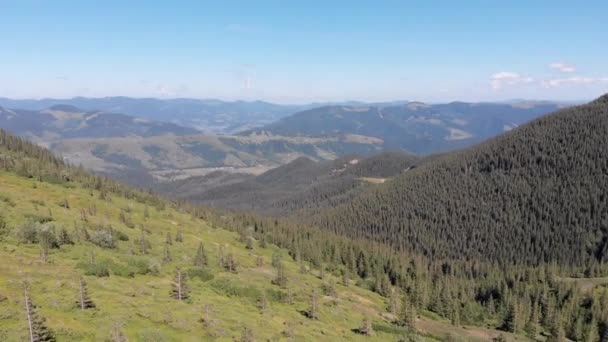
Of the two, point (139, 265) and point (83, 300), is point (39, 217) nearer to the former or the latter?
point (139, 265)

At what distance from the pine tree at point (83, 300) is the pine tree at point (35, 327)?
7.00 metres

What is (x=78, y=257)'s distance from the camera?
67750 millimetres

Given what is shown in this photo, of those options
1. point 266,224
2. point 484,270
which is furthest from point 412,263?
point 266,224

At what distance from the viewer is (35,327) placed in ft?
113

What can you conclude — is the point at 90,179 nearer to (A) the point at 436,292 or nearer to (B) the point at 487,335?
(A) the point at 436,292

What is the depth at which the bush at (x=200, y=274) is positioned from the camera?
77.4m

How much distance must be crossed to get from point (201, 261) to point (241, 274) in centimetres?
1038

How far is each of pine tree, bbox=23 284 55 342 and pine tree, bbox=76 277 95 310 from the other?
700 centimetres

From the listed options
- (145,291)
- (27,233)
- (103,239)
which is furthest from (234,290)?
(27,233)

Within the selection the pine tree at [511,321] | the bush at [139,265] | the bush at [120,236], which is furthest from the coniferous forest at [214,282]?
the bush at [120,236]

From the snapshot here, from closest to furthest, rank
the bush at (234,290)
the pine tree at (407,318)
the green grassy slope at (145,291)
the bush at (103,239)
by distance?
the green grassy slope at (145,291), the bush at (234,290), the bush at (103,239), the pine tree at (407,318)

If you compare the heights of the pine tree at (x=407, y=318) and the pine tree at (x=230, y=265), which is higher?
the pine tree at (x=230, y=265)

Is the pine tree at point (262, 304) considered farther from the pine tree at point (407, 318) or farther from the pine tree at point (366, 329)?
the pine tree at point (407, 318)

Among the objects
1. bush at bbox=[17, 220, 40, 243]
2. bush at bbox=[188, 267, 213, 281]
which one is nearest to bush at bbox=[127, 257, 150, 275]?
bush at bbox=[188, 267, 213, 281]
